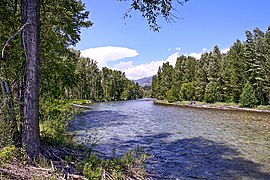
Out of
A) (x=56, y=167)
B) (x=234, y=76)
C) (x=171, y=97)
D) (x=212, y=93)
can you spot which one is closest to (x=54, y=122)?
(x=56, y=167)

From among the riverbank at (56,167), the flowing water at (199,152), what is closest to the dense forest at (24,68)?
the riverbank at (56,167)

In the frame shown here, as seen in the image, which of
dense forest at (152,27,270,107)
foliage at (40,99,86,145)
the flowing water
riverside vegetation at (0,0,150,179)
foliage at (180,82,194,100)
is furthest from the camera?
foliage at (180,82,194,100)

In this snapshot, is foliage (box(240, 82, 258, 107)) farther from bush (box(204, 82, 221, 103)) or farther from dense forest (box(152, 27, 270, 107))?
bush (box(204, 82, 221, 103))

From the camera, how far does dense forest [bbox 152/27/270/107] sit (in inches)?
1929

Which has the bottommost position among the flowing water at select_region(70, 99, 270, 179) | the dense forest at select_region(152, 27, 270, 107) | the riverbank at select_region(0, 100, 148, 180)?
the flowing water at select_region(70, 99, 270, 179)

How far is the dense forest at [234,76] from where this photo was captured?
49.0 metres

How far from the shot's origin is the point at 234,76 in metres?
54.2

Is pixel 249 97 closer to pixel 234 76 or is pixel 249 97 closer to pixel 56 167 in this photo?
pixel 234 76

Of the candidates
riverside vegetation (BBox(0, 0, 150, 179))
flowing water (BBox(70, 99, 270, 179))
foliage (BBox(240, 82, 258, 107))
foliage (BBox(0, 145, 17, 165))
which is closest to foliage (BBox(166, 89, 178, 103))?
foliage (BBox(240, 82, 258, 107))

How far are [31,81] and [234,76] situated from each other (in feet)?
175

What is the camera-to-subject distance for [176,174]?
974 cm

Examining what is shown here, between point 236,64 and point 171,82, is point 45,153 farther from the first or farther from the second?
point 171,82

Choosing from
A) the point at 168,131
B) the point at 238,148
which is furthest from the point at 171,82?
the point at 238,148

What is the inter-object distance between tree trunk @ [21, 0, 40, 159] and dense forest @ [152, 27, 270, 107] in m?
47.2
